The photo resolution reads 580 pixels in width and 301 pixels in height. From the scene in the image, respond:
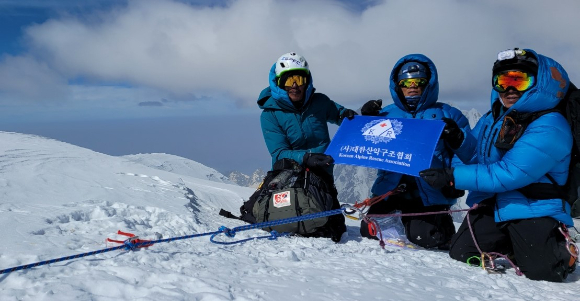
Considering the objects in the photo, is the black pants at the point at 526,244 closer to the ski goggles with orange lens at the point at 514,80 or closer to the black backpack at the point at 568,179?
the black backpack at the point at 568,179

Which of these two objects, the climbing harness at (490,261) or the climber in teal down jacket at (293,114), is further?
the climber in teal down jacket at (293,114)

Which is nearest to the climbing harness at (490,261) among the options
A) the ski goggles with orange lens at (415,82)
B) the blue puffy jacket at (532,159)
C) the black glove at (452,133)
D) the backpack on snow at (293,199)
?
the blue puffy jacket at (532,159)

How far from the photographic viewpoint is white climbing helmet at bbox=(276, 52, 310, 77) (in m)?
5.43

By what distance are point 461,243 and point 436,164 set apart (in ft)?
3.38

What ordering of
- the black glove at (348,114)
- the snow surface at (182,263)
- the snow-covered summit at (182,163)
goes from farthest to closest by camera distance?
the snow-covered summit at (182,163) → the black glove at (348,114) → the snow surface at (182,263)


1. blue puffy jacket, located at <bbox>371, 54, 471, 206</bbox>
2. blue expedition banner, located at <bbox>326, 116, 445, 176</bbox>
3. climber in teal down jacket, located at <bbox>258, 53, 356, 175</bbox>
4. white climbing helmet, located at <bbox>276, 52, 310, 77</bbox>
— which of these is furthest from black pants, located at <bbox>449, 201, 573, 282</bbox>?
white climbing helmet, located at <bbox>276, 52, 310, 77</bbox>

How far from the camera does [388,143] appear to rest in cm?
470

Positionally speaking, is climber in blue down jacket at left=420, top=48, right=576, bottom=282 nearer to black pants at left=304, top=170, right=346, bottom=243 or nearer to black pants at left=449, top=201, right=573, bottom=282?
black pants at left=449, top=201, right=573, bottom=282

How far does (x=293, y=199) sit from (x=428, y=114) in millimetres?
2025

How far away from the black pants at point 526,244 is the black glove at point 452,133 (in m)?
0.74

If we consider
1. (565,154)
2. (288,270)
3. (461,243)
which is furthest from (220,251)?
(565,154)

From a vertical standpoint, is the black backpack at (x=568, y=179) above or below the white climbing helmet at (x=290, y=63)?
below

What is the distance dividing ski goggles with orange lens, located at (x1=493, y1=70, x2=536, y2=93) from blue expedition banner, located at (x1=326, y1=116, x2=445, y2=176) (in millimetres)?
717

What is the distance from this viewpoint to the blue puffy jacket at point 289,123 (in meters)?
5.53
